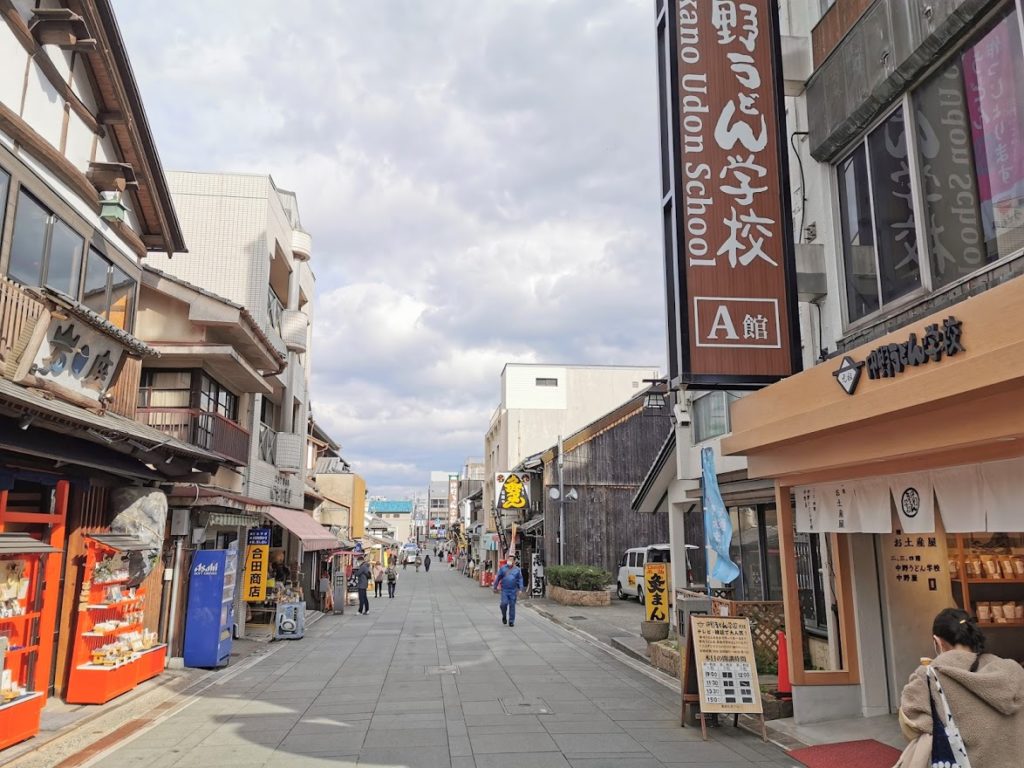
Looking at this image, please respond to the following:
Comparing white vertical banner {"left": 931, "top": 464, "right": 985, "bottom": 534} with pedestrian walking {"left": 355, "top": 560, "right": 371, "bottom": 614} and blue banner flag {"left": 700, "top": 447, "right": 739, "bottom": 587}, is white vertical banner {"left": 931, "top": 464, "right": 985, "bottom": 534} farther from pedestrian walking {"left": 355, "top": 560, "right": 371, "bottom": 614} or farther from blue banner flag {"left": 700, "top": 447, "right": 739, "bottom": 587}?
pedestrian walking {"left": 355, "top": 560, "right": 371, "bottom": 614}

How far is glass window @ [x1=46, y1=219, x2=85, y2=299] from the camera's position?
983 cm

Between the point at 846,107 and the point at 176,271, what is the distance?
53.1 ft

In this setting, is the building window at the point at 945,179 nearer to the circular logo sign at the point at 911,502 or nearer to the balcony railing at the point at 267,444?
the circular logo sign at the point at 911,502

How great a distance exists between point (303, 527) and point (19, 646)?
459 inches

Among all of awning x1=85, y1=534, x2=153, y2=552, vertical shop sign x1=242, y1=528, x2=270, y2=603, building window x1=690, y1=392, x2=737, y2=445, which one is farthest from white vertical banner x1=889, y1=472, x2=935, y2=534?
vertical shop sign x1=242, y1=528, x2=270, y2=603

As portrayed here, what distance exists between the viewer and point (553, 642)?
55.6 feet

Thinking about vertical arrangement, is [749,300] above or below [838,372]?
above

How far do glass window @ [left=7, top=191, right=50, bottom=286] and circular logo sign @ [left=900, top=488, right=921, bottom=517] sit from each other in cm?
1034

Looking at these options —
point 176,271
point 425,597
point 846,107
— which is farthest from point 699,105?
point 425,597

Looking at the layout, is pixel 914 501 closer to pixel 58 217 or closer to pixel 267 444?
pixel 58 217

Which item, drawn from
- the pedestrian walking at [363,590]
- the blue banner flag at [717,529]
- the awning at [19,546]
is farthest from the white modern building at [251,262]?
the blue banner flag at [717,529]

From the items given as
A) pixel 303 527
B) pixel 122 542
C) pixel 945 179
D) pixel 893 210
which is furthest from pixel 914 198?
pixel 303 527

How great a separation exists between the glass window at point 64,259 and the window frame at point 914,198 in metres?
10.2

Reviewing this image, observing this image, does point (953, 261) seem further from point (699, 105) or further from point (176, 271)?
point (176, 271)
